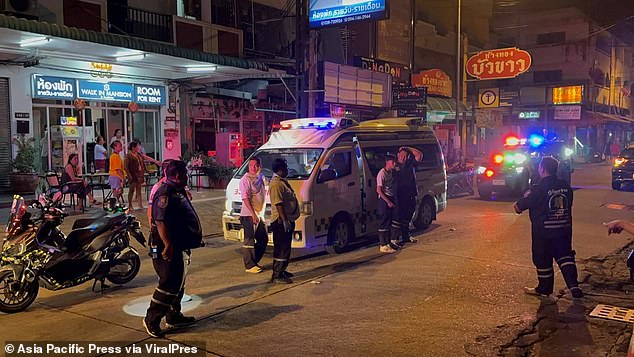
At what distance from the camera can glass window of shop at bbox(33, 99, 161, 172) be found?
15.6 meters

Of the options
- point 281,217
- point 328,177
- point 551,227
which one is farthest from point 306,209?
point 551,227

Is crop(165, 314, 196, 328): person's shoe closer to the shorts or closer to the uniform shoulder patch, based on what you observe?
the uniform shoulder patch

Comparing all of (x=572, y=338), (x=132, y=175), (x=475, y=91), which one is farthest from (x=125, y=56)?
(x=475, y=91)

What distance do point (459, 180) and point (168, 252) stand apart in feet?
52.7

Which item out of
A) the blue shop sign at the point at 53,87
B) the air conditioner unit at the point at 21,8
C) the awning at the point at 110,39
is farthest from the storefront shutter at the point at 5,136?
the awning at the point at 110,39

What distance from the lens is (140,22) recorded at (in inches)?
717

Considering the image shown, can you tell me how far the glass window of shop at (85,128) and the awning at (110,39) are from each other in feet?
11.4

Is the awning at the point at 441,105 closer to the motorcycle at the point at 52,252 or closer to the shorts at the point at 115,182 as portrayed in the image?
the shorts at the point at 115,182

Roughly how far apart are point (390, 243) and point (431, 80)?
66.9ft

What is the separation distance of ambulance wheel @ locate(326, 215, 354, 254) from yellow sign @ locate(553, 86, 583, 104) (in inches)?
1580

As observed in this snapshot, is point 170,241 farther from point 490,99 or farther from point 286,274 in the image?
point 490,99

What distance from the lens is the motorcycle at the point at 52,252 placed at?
6.33m

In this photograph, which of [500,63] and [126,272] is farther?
[500,63]

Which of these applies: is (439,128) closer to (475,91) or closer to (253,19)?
(475,91)
